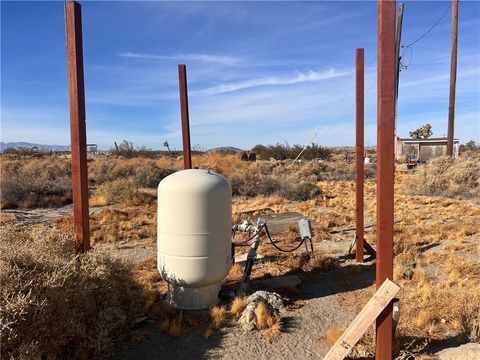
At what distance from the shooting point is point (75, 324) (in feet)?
13.9

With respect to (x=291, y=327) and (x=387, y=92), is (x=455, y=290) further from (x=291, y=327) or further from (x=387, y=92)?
(x=387, y=92)

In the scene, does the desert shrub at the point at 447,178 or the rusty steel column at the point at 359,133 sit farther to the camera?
the desert shrub at the point at 447,178

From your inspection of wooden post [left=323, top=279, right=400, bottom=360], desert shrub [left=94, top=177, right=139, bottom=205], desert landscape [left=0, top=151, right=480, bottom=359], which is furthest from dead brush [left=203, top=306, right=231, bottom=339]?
desert shrub [left=94, top=177, right=139, bottom=205]

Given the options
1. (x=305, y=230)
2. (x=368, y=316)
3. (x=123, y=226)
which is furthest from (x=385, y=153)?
(x=123, y=226)

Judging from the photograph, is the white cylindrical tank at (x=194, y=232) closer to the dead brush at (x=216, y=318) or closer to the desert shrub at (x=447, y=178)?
the dead brush at (x=216, y=318)

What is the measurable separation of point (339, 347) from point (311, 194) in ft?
51.9

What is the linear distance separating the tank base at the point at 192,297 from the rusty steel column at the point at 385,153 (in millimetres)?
2616

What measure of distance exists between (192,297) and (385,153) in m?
3.47

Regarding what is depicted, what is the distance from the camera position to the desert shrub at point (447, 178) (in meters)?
19.2

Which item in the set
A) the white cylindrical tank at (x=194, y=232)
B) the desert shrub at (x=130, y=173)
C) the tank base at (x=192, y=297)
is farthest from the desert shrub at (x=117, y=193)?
the white cylindrical tank at (x=194, y=232)

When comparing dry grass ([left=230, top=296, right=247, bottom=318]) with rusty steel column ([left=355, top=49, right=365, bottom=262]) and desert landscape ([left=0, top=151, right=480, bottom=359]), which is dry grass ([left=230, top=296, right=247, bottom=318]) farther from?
rusty steel column ([left=355, top=49, right=365, bottom=262])

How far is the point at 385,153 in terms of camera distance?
3.70m

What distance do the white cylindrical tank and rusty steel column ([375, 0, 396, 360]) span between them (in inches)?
92.7

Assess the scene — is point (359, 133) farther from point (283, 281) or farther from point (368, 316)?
point (368, 316)
